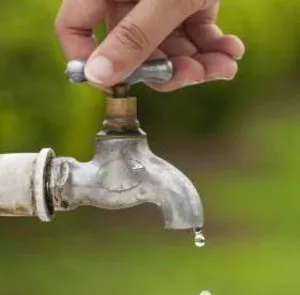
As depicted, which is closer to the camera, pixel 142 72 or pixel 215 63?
pixel 142 72

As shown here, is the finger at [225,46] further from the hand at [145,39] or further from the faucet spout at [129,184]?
the faucet spout at [129,184]

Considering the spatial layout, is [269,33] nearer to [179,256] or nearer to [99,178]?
[179,256]

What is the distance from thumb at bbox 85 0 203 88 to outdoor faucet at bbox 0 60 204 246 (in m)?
0.01

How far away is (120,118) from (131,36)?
6 centimetres

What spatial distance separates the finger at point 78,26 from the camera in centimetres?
60

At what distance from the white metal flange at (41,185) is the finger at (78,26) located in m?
0.08

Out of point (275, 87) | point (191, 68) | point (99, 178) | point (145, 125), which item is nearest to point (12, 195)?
point (99, 178)

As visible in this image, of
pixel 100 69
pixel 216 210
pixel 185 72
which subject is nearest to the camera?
pixel 100 69

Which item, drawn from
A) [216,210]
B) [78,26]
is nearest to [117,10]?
[78,26]

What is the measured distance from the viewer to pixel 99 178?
0.59m

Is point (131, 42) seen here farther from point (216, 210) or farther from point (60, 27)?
point (216, 210)

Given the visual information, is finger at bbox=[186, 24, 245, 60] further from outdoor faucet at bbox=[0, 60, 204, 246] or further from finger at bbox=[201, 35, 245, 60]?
outdoor faucet at bbox=[0, 60, 204, 246]

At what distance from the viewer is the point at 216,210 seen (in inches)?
58.7

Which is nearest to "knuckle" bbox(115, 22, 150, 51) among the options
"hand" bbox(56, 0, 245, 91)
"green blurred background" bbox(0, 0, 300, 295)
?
"hand" bbox(56, 0, 245, 91)
